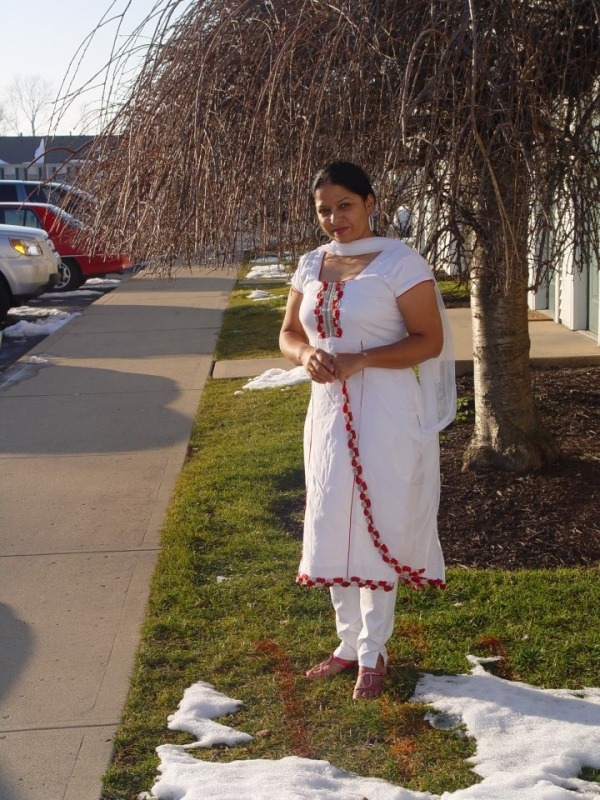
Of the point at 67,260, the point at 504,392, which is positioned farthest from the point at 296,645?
the point at 67,260

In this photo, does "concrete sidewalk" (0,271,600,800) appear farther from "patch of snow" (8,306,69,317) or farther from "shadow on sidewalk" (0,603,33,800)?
"patch of snow" (8,306,69,317)

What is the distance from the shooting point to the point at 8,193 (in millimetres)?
21016

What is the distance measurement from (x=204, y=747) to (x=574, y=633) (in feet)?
5.12

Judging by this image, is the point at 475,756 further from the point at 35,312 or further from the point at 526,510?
the point at 35,312

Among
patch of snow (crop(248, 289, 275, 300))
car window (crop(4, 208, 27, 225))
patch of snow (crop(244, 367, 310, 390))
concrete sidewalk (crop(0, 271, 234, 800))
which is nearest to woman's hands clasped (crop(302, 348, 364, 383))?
concrete sidewalk (crop(0, 271, 234, 800))

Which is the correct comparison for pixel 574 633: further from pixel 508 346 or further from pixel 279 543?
pixel 508 346

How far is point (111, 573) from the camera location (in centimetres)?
532

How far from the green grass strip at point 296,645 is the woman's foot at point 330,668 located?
0.04m

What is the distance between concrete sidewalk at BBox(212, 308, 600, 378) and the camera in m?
9.24

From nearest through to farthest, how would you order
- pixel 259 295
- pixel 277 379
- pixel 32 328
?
1. pixel 277 379
2. pixel 32 328
3. pixel 259 295

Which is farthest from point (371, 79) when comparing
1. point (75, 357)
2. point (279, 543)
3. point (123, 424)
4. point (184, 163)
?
point (75, 357)

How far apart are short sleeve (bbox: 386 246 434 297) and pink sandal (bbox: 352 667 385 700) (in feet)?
4.27

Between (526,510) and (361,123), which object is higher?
(361,123)

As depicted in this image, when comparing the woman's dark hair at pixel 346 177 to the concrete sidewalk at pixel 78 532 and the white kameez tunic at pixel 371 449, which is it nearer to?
the white kameez tunic at pixel 371 449
